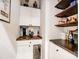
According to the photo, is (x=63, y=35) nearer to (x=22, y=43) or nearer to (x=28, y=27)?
(x=22, y=43)

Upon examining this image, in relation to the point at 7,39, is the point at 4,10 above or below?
above

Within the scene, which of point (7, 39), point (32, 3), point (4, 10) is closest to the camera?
point (4, 10)

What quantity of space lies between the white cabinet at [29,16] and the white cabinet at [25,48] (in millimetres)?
735

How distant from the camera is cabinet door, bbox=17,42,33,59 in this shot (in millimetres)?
2762

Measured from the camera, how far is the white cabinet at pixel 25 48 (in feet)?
9.04

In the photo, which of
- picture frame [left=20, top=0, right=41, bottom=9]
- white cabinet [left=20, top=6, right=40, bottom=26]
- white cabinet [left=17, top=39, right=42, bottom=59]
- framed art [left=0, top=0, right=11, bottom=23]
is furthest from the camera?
picture frame [left=20, top=0, right=41, bottom=9]

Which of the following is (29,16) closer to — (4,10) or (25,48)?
(25,48)

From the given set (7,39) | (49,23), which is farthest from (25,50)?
(7,39)

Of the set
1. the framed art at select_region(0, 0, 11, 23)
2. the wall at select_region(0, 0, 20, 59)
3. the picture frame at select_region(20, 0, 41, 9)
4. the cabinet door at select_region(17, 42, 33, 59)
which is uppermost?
the picture frame at select_region(20, 0, 41, 9)

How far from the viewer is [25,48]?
283 centimetres

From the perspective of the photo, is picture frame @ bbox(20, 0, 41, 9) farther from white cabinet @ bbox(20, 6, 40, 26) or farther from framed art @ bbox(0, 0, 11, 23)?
framed art @ bbox(0, 0, 11, 23)

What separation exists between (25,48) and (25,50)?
0.07 meters

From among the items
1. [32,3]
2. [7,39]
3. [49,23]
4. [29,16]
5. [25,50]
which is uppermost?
[32,3]

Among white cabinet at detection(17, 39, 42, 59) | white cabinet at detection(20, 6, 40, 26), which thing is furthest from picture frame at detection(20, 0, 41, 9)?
white cabinet at detection(17, 39, 42, 59)
